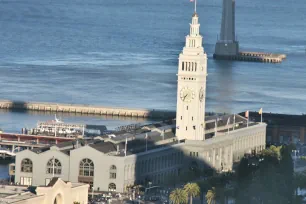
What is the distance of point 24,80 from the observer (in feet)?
294

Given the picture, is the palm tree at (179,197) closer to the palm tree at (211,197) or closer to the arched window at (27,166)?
the palm tree at (211,197)

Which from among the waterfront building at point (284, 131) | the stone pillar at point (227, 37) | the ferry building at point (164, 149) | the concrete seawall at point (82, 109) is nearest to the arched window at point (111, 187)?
the ferry building at point (164, 149)

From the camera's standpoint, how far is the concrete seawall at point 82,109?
249 feet

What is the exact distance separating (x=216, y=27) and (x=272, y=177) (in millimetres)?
97032

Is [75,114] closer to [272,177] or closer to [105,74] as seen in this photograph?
[105,74]

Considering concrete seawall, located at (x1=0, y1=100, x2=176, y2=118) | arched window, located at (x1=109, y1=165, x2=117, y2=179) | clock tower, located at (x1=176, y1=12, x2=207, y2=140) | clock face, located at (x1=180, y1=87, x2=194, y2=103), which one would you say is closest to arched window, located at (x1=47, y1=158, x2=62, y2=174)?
arched window, located at (x1=109, y1=165, x2=117, y2=179)

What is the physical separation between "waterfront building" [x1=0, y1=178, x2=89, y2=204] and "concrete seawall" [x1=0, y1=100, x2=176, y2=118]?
82.4 ft

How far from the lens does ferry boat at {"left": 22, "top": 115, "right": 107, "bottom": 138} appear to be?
65.2 metres

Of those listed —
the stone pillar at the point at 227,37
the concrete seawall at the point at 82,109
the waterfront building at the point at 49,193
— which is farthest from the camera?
the stone pillar at the point at 227,37

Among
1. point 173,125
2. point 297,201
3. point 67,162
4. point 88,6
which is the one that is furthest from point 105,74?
point 88,6

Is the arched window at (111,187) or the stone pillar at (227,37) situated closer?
the arched window at (111,187)

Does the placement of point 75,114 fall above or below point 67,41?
below

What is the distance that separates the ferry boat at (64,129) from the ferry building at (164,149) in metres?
3.89

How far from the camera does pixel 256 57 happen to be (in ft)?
381
